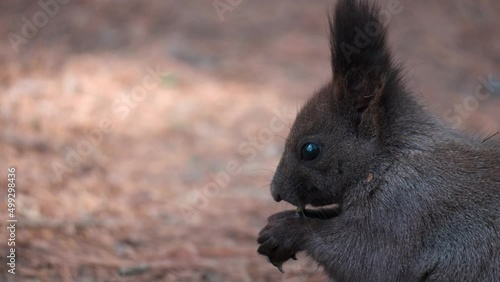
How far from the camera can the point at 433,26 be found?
11.7 meters

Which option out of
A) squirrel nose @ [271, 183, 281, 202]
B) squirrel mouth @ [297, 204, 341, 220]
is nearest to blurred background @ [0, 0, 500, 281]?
squirrel mouth @ [297, 204, 341, 220]

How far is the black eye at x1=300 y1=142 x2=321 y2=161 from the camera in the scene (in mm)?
4355

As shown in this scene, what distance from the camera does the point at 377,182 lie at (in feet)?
13.8

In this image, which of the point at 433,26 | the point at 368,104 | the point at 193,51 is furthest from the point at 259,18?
the point at 368,104

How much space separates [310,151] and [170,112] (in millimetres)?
4837

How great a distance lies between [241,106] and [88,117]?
1.92 metres

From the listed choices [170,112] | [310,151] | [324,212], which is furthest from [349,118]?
[170,112]

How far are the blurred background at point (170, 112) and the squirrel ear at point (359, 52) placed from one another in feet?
1.93

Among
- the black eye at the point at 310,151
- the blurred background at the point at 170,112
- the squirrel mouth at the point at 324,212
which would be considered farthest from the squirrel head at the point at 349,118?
the blurred background at the point at 170,112

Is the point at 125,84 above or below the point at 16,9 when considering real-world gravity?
below

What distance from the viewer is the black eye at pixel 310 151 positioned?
436cm

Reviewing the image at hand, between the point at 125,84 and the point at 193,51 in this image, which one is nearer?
the point at 125,84

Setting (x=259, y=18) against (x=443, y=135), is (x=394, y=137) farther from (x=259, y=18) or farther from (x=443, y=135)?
(x=259, y=18)

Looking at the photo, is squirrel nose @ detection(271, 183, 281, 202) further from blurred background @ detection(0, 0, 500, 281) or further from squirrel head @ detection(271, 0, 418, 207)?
blurred background @ detection(0, 0, 500, 281)
